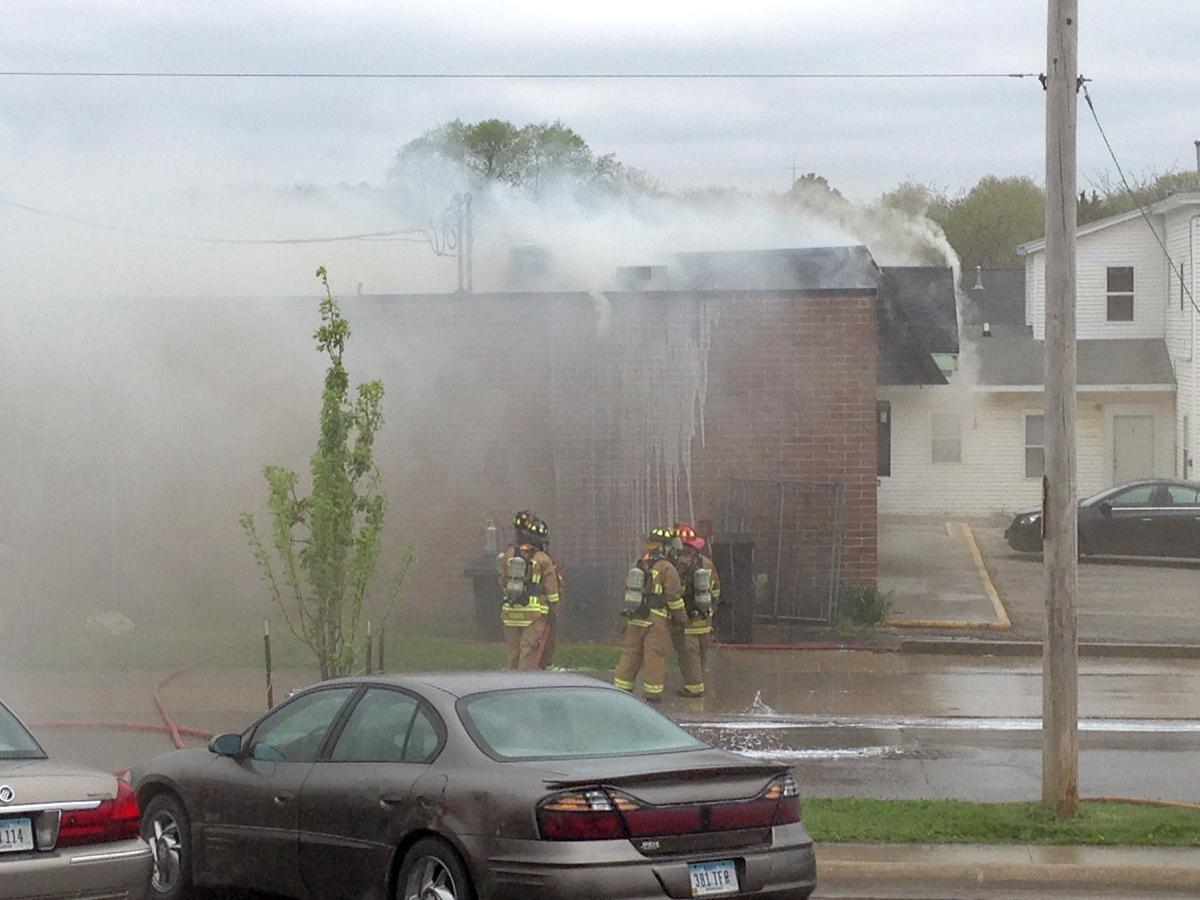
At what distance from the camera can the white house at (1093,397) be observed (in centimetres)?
3306

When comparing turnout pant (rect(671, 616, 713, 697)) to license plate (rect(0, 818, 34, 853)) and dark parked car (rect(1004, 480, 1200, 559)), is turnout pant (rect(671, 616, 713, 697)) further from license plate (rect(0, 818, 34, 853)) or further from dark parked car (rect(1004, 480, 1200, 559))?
dark parked car (rect(1004, 480, 1200, 559))

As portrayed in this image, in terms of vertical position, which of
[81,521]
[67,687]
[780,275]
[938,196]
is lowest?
[67,687]

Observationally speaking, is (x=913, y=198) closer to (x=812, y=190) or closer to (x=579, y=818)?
(x=812, y=190)

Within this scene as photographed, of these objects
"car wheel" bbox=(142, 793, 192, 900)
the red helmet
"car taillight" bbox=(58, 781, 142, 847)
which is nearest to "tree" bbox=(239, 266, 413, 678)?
the red helmet

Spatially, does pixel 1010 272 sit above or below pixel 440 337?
above

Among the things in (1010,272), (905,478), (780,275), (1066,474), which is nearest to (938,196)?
(1010,272)

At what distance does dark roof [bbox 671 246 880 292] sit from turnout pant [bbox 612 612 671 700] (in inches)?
265

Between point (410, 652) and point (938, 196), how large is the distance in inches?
1946

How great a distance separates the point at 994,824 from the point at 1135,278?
27067 mm

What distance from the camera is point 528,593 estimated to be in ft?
50.5

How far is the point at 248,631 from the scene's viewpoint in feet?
66.9

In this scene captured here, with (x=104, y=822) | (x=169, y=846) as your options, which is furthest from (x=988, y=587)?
(x=104, y=822)

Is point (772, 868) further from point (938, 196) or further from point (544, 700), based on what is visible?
point (938, 196)

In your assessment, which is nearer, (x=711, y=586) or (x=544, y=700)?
(x=544, y=700)
